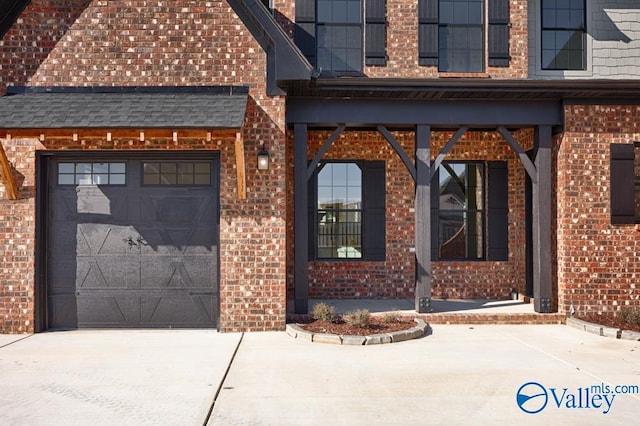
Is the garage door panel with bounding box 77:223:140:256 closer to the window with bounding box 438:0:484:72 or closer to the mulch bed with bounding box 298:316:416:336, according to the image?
the mulch bed with bounding box 298:316:416:336

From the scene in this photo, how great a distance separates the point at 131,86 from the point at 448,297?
753cm

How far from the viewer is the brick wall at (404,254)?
1101cm

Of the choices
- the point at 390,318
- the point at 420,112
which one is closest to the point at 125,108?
the point at 420,112

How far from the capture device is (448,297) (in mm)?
11047

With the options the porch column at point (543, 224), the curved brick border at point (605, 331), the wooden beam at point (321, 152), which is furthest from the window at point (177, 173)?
the curved brick border at point (605, 331)

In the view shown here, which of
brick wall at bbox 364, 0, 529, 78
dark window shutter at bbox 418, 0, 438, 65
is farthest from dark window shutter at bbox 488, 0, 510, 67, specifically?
dark window shutter at bbox 418, 0, 438, 65

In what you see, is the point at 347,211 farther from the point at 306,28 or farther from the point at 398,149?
the point at 306,28

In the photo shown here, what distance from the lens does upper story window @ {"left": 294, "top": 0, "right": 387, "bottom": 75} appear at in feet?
34.7

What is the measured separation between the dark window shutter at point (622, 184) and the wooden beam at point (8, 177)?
9.99m

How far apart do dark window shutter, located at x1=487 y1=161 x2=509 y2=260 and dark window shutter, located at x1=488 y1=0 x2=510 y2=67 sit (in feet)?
7.11

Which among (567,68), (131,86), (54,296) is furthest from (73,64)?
(567,68)

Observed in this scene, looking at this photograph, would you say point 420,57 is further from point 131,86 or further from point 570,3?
point 131,86

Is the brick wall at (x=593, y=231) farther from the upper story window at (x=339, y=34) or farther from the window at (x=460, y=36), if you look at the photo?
the upper story window at (x=339, y=34)

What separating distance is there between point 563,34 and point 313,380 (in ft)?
30.9
